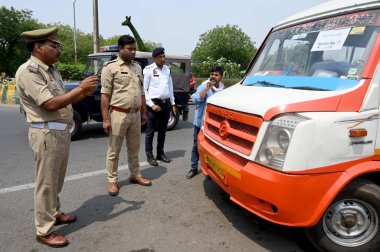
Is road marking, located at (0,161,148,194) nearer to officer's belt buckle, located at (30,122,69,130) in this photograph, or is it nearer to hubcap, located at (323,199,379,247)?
officer's belt buckle, located at (30,122,69,130)

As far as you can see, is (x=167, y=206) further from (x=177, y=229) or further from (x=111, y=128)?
(x=111, y=128)

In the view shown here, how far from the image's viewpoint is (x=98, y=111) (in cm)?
723

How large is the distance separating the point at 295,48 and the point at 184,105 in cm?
547

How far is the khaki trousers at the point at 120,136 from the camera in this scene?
3.99 m

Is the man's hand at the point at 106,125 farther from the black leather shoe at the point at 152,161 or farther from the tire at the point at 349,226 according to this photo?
the tire at the point at 349,226

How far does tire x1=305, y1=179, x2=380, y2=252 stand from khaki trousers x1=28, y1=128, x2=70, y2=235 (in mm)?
2253

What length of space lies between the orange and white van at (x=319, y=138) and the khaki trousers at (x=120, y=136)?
4.10 ft

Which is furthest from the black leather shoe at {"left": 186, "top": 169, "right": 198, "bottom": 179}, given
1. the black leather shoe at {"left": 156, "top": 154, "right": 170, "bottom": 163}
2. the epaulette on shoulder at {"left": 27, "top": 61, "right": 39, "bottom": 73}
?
the epaulette on shoulder at {"left": 27, "top": 61, "right": 39, "bottom": 73}

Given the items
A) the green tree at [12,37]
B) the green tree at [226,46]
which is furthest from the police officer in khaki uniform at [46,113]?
the green tree at [226,46]

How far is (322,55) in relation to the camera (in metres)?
3.04

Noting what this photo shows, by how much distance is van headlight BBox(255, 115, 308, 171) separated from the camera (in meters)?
2.43

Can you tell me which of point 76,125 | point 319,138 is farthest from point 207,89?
point 76,125

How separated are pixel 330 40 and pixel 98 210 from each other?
297cm

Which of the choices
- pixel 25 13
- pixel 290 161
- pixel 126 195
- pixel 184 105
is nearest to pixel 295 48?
pixel 290 161
